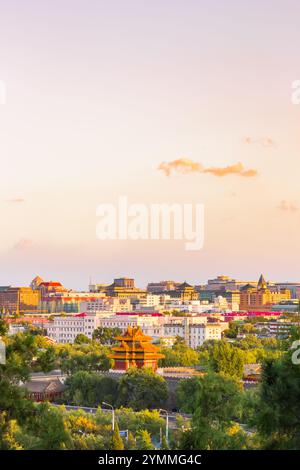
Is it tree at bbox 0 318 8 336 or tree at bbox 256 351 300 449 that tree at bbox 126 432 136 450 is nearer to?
tree at bbox 0 318 8 336

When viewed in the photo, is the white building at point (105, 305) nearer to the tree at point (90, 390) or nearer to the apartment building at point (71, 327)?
the apartment building at point (71, 327)

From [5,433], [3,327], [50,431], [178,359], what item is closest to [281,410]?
[50,431]

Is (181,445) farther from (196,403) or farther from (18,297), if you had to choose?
(18,297)

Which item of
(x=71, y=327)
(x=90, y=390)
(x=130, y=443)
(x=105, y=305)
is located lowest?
(x=130, y=443)

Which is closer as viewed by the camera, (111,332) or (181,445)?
(181,445)

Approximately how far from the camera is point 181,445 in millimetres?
22312

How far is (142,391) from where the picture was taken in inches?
1747

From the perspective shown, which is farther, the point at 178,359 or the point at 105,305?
the point at 105,305

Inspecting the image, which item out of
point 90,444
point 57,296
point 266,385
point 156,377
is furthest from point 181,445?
point 57,296

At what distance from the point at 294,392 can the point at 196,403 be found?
4787 millimetres

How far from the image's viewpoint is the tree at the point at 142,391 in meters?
43.9

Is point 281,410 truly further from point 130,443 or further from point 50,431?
point 130,443

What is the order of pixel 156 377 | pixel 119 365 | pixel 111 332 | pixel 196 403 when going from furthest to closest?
1. pixel 111 332
2. pixel 119 365
3. pixel 156 377
4. pixel 196 403
